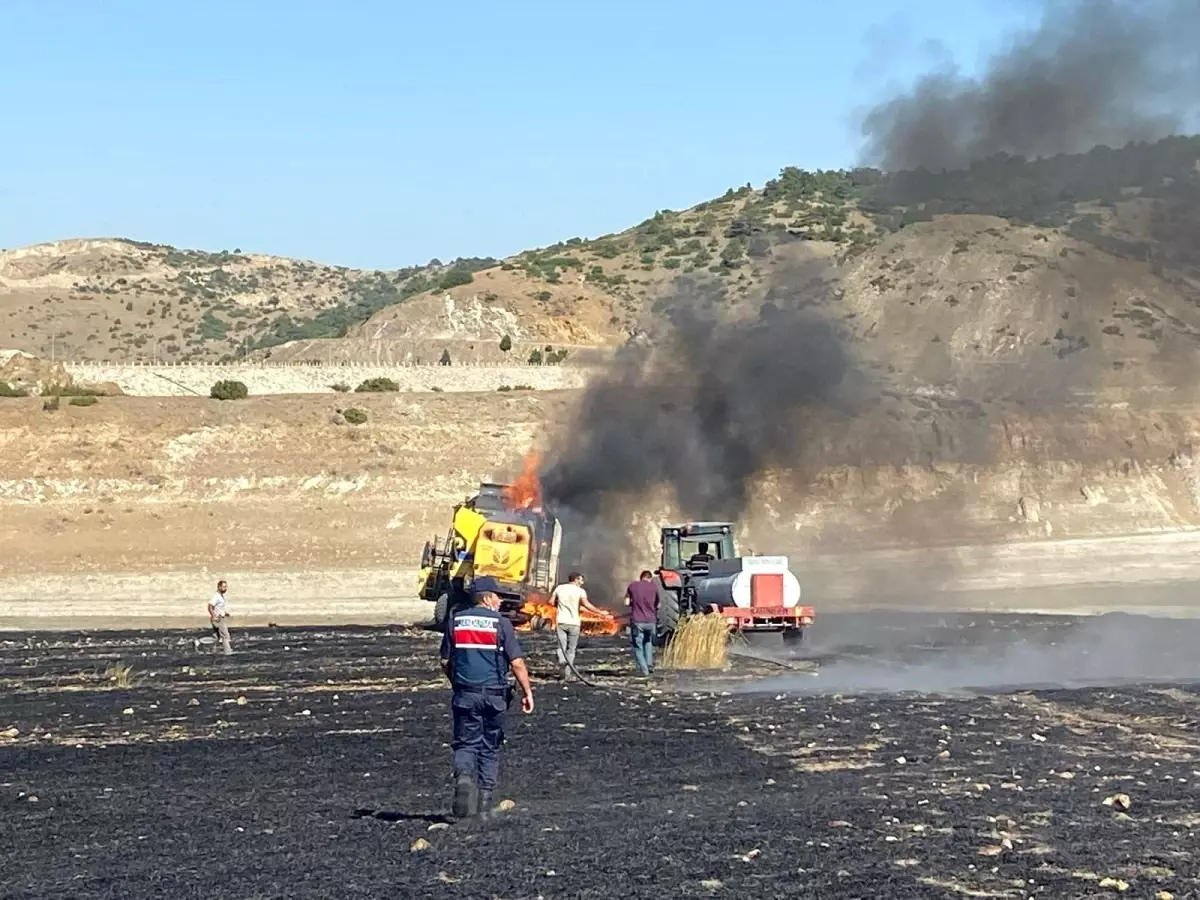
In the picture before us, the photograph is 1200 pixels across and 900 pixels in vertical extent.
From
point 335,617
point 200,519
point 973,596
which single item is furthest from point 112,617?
point 973,596

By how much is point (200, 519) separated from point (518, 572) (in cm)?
2607

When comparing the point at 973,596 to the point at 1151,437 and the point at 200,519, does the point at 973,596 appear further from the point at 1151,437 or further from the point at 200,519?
the point at 200,519

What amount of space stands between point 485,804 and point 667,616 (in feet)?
58.5

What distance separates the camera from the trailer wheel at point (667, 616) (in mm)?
31111

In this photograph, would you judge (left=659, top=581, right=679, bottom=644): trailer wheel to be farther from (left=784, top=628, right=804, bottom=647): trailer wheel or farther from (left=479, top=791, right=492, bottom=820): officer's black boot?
(left=479, top=791, right=492, bottom=820): officer's black boot

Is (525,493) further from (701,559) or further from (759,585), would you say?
(759,585)

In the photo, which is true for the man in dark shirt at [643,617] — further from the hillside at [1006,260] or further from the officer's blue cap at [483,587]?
the officer's blue cap at [483,587]

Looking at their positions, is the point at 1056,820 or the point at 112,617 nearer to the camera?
the point at 1056,820

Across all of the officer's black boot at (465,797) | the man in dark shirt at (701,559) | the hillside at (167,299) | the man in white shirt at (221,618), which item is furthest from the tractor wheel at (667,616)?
the hillside at (167,299)

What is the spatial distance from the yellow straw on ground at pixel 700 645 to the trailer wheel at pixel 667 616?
972 mm

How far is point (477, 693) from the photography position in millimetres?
13586

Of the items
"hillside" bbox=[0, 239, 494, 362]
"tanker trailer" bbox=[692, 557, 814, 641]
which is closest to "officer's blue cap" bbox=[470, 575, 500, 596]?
"tanker trailer" bbox=[692, 557, 814, 641]

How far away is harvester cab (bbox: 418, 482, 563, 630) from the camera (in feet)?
122

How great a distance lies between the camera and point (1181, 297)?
1184 inches
